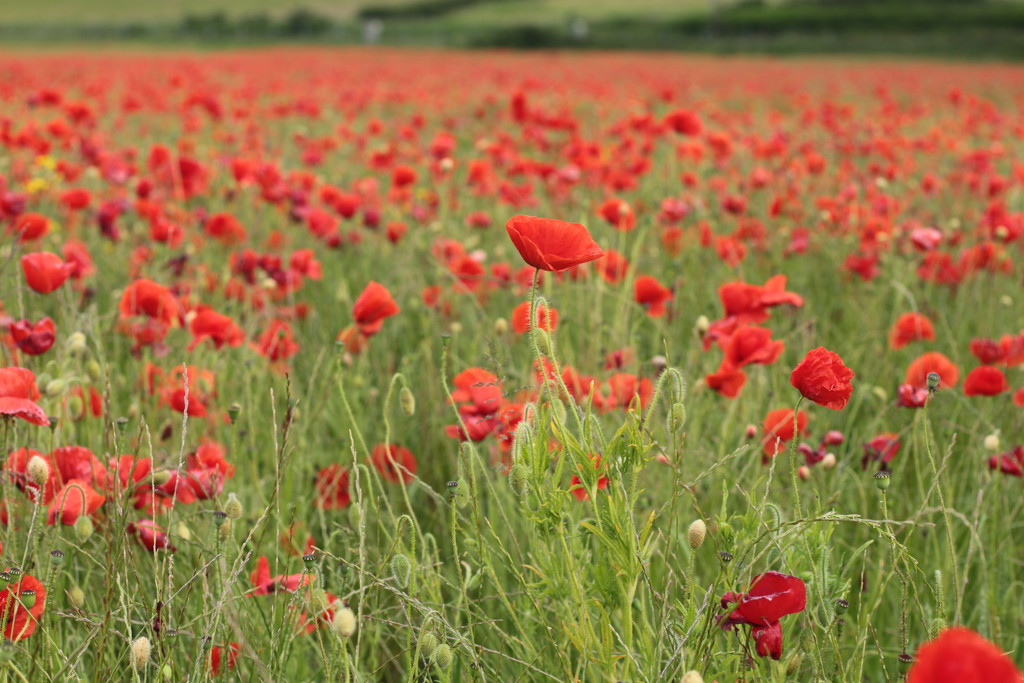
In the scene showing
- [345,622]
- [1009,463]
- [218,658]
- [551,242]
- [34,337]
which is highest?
[551,242]

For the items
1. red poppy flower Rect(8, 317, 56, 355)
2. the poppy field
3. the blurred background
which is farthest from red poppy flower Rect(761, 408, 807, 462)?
the blurred background

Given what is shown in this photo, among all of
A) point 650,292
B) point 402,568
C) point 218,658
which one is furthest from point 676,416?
point 650,292

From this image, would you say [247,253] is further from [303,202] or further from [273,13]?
[273,13]

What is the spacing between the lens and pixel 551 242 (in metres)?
0.97

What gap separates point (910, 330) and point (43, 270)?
1.86 meters

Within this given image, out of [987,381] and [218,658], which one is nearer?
[218,658]

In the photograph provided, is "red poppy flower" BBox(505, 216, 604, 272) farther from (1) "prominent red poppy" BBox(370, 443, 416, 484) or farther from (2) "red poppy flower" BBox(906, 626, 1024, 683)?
(1) "prominent red poppy" BBox(370, 443, 416, 484)

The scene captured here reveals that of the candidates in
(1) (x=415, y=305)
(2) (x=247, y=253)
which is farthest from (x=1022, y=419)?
(2) (x=247, y=253)

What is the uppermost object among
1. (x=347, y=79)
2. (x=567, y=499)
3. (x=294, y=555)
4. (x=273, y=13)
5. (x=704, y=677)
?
(x=273, y=13)

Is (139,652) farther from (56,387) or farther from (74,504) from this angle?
(56,387)

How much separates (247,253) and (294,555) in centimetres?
111

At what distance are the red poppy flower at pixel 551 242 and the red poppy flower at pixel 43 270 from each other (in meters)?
1.02

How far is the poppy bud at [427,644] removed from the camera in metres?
0.95

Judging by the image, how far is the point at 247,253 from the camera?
234 centimetres
